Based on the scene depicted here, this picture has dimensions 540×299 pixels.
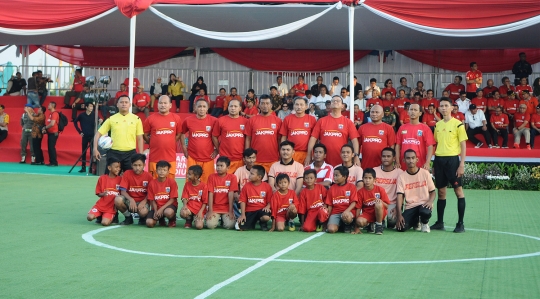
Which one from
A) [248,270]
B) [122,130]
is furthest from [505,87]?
[248,270]

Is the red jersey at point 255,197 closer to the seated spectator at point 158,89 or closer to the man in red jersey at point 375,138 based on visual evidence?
the man in red jersey at point 375,138

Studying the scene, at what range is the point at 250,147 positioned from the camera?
11.1 meters

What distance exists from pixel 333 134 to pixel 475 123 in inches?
359

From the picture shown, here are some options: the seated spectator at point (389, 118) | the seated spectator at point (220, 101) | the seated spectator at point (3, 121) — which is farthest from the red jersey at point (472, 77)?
the seated spectator at point (3, 121)

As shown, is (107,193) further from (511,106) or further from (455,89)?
(455,89)

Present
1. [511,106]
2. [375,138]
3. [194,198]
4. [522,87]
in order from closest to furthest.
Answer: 1. [194,198]
2. [375,138]
3. [511,106]
4. [522,87]

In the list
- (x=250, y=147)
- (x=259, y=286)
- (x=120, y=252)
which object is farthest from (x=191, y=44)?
(x=259, y=286)

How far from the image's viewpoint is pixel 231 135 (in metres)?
11.1

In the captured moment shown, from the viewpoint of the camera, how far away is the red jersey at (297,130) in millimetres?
11039

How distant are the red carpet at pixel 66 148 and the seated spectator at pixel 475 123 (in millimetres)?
267

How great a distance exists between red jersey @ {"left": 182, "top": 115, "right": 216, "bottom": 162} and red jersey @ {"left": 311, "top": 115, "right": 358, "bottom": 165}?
60.6 inches

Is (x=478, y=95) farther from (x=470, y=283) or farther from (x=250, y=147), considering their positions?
(x=470, y=283)

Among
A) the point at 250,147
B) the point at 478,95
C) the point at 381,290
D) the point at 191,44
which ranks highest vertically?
the point at 191,44

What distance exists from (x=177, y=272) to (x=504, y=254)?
3.66 m
